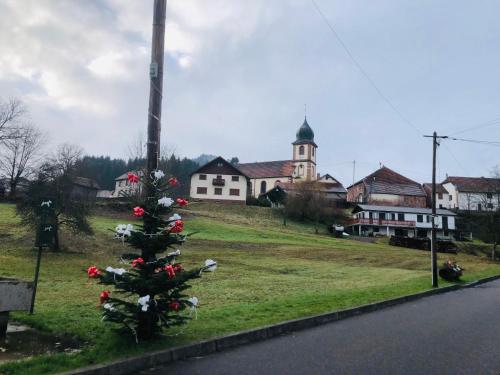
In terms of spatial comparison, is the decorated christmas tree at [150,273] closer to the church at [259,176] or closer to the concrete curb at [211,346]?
the concrete curb at [211,346]

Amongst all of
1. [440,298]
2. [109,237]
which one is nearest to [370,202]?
[109,237]

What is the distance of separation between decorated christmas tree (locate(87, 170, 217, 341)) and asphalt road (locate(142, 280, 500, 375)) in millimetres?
963

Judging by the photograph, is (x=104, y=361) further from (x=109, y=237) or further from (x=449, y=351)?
(x=109, y=237)

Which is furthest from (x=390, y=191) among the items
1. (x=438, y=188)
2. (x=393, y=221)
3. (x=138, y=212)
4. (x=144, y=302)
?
(x=144, y=302)

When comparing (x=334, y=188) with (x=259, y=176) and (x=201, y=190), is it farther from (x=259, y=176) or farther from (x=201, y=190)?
(x=201, y=190)

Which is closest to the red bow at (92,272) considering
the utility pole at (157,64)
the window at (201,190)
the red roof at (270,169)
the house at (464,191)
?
the utility pole at (157,64)

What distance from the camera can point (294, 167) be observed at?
106 meters

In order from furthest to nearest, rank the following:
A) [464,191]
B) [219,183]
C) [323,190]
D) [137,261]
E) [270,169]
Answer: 1. [270,169]
2. [464,191]
3. [219,183]
4. [323,190]
5. [137,261]

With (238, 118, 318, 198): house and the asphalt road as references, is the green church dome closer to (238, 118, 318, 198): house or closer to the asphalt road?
(238, 118, 318, 198): house

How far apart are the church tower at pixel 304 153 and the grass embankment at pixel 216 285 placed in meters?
62.8

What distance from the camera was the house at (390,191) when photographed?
85.6 meters

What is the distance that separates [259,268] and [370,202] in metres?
64.0

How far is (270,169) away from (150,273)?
102758 mm

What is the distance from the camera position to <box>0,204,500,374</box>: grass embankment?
24.3 ft
